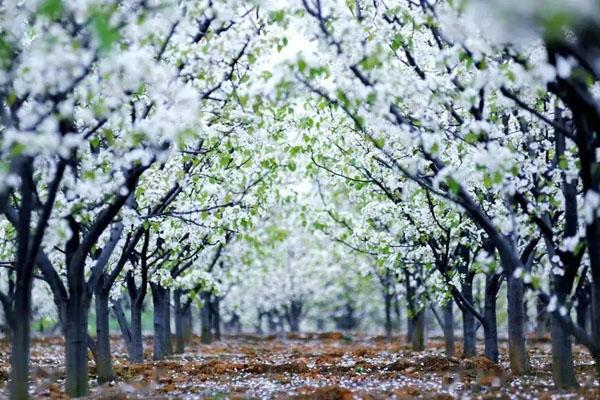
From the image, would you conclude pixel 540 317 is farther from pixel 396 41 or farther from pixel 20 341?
pixel 20 341

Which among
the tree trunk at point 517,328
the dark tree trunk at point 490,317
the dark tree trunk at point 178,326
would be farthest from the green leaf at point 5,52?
the dark tree trunk at point 178,326

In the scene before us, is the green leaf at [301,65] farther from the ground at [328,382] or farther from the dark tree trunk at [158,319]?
the dark tree trunk at [158,319]

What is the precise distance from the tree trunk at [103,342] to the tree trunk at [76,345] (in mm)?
3463

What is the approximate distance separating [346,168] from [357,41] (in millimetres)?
7600

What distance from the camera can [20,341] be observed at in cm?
1274

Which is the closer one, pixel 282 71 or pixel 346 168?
pixel 282 71

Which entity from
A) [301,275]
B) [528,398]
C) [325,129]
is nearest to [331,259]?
[301,275]

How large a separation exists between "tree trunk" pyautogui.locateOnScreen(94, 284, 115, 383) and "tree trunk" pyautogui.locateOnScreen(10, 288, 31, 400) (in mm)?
5011

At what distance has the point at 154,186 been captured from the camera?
1648 centimetres

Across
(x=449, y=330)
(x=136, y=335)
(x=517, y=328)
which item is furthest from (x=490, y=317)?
(x=136, y=335)

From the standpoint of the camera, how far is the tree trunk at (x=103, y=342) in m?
17.9

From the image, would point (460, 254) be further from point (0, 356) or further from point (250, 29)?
point (0, 356)

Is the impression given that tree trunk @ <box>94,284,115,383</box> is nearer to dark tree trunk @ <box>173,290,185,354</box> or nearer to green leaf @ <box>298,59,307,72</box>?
green leaf @ <box>298,59,307,72</box>

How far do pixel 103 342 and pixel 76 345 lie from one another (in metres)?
3.74
